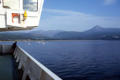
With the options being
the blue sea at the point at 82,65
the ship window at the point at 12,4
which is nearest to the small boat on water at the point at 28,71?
the ship window at the point at 12,4

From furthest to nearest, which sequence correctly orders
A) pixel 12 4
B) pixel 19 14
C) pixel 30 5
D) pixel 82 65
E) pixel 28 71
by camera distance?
pixel 82 65 < pixel 28 71 < pixel 30 5 < pixel 12 4 < pixel 19 14

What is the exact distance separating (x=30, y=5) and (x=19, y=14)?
1561 millimetres

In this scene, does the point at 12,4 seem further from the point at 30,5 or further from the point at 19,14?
the point at 19,14

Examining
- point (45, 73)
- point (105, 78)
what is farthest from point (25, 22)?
point (105, 78)

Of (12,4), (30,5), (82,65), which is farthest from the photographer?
(82,65)

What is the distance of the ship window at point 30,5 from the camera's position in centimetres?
775

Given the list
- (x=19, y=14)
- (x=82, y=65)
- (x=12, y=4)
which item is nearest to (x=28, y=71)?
(x=19, y=14)

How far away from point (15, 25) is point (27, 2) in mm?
1832

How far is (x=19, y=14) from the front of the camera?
6492mm

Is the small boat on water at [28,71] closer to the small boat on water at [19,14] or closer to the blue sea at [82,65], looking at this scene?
the small boat on water at [19,14]

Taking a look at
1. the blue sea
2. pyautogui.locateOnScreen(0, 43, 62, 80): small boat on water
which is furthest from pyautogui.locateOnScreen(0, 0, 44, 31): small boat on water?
the blue sea

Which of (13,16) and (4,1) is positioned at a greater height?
(4,1)

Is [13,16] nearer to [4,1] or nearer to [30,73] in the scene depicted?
[4,1]

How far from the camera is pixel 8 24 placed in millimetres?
6277
